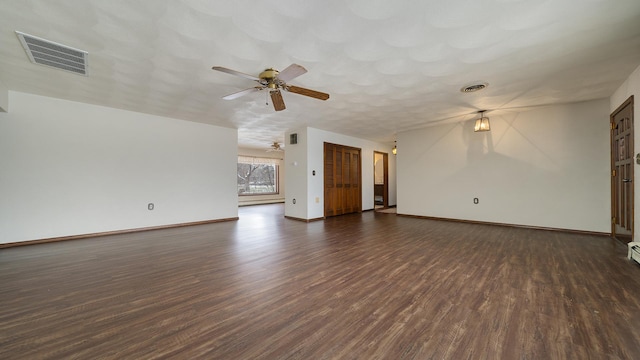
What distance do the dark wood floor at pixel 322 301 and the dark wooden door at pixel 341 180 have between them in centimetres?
311

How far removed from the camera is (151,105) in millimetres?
4477

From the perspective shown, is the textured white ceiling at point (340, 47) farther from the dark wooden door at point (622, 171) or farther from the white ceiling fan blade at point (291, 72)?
the dark wooden door at point (622, 171)

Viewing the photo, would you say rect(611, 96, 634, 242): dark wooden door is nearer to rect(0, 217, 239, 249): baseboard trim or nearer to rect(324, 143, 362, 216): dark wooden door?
rect(324, 143, 362, 216): dark wooden door

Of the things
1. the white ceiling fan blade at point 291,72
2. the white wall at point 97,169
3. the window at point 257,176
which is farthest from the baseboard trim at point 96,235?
the window at point 257,176

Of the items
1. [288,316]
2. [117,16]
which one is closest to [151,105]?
[117,16]

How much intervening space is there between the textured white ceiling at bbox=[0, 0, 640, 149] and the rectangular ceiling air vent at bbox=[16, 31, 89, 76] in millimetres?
90

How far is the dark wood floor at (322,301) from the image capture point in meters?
1.47

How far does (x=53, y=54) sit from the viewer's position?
2.64 metres

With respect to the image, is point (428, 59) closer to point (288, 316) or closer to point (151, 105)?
point (288, 316)

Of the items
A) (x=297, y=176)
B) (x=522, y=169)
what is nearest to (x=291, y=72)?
(x=297, y=176)

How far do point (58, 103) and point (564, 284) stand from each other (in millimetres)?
7583

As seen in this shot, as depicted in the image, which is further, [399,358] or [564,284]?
[564,284]

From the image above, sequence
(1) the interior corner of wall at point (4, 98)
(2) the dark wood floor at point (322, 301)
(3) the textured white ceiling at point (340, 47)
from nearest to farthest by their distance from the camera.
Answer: (2) the dark wood floor at point (322, 301)
(3) the textured white ceiling at point (340, 47)
(1) the interior corner of wall at point (4, 98)

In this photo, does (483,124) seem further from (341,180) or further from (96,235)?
(96,235)
